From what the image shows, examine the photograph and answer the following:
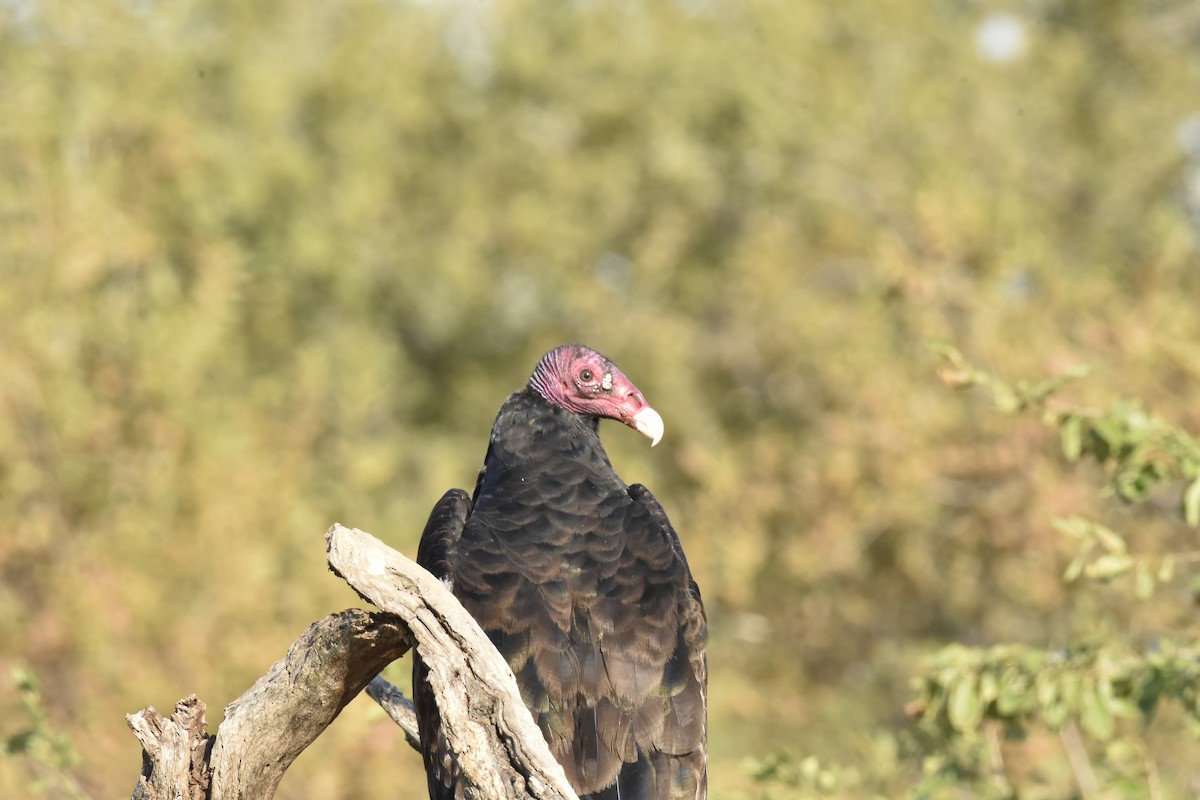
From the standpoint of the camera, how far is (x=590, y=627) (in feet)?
12.4

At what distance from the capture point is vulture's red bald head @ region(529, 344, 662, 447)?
4734 mm

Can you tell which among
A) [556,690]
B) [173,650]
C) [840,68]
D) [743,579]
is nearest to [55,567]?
[173,650]

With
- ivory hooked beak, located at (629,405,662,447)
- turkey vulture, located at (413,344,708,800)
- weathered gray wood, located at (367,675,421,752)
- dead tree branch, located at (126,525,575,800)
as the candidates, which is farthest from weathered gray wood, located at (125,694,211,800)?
ivory hooked beak, located at (629,405,662,447)

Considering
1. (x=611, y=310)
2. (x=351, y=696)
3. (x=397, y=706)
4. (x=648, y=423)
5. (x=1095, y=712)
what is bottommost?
(x=351, y=696)

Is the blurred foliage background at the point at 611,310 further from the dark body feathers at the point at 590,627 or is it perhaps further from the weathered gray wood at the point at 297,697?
the weathered gray wood at the point at 297,697

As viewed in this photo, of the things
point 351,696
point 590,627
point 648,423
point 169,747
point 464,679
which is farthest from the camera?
point 648,423

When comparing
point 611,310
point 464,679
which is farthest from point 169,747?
point 611,310

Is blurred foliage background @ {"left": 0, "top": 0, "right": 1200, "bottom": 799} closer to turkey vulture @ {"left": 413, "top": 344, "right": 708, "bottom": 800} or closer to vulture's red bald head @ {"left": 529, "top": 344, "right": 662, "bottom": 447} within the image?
turkey vulture @ {"left": 413, "top": 344, "right": 708, "bottom": 800}

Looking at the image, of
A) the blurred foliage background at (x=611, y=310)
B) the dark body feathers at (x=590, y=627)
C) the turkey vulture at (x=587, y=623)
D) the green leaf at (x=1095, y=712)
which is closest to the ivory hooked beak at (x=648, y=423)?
the turkey vulture at (x=587, y=623)

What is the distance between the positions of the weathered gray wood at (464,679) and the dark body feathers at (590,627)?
2.00ft

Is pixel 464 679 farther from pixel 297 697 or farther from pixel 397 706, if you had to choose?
pixel 397 706

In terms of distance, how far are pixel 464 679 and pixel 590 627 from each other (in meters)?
0.84

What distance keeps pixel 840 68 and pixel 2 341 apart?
348 inches

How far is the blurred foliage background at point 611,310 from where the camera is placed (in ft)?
29.3
